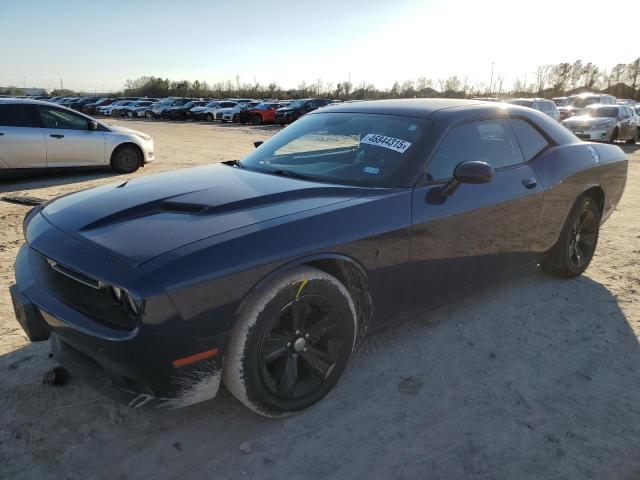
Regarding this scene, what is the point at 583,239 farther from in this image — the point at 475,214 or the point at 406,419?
the point at 406,419

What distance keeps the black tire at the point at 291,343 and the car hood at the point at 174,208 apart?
0.37 metres

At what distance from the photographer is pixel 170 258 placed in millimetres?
1967

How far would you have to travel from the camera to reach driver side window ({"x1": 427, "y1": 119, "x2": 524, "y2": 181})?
3.03 m

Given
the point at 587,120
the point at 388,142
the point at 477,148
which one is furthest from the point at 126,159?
the point at 587,120

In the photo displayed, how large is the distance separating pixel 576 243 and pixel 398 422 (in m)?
2.78

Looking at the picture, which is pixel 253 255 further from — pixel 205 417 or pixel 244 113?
pixel 244 113

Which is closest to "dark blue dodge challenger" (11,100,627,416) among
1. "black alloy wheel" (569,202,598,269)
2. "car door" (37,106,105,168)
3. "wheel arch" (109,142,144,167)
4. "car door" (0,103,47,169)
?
"black alloy wheel" (569,202,598,269)

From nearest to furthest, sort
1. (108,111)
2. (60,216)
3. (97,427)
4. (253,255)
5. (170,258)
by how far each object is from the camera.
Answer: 1. (170,258)
2. (253,255)
3. (97,427)
4. (60,216)
5. (108,111)

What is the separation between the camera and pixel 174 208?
2.49 m

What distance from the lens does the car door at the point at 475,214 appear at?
288 centimetres

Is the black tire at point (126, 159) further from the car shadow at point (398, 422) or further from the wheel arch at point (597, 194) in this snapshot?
the wheel arch at point (597, 194)

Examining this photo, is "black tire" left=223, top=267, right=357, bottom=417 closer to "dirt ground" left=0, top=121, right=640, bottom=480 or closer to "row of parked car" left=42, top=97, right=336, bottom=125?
"dirt ground" left=0, top=121, right=640, bottom=480

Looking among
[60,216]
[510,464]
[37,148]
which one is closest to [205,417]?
[60,216]

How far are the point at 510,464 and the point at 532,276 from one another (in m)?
2.55
